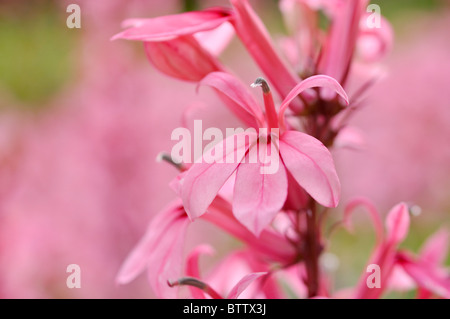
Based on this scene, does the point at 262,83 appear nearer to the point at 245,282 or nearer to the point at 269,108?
the point at 269,108

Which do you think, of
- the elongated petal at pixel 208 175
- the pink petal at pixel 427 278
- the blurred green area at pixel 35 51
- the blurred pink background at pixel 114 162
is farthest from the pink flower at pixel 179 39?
the blurred green area at pixel 35 51

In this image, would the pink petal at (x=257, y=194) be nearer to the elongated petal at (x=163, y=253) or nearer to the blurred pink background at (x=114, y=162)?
the elongated petal at (x=163, y=253)

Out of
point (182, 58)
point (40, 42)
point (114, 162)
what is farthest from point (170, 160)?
point (40, 42)

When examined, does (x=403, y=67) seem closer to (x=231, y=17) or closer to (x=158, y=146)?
(x=158, y=146)

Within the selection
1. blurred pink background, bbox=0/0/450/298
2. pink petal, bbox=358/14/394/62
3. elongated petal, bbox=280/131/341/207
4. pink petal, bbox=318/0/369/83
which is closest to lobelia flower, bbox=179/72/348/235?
elongated petal, bbox=280/131/341/207
